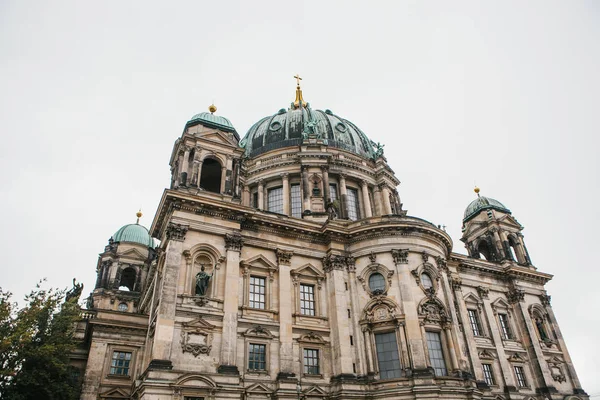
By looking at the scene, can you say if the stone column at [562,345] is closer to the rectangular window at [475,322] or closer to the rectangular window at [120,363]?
the rectangular window at [475,322]

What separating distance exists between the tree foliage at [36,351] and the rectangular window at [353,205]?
874 inches

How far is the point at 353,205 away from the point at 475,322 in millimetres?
13682

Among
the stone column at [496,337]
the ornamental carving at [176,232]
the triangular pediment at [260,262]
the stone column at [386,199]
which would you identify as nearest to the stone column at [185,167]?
the ornamental carving at [176,232]

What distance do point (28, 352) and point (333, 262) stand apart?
18047 millimetres

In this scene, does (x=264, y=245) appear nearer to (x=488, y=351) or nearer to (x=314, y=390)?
(x=314, y=390)

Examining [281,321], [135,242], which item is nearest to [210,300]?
[281,321]

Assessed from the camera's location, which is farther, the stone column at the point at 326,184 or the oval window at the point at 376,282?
the stone column at the point at 326,184

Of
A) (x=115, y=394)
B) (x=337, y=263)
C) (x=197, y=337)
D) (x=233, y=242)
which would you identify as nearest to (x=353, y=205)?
(x=337, y=263)

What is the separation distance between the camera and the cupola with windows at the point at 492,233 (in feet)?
135

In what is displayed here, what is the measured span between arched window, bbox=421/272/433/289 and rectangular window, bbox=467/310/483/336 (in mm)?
9294

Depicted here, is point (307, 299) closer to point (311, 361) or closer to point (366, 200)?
point (311, 361)

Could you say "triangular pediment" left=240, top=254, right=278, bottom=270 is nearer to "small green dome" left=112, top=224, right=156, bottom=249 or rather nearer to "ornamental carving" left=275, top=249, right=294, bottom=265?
"ornamental carving" left=275, top=249, right=294, bottom=265

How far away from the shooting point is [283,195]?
123 feet

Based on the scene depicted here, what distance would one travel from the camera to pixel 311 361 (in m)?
25.6
